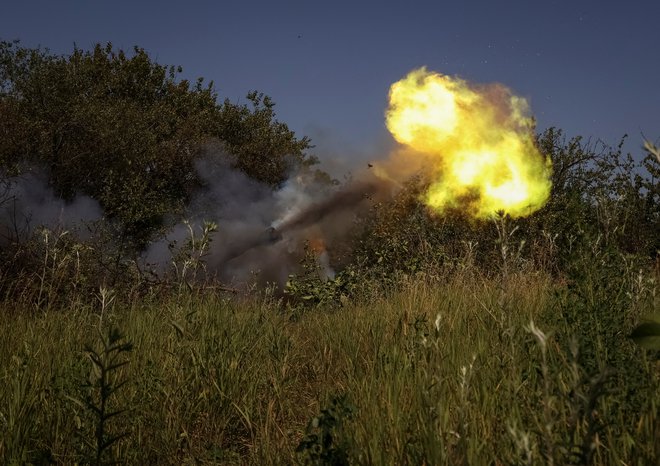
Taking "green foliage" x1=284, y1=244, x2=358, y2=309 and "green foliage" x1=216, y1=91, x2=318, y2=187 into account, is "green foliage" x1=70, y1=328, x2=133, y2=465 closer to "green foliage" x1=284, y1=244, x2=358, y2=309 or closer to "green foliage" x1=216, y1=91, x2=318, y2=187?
"green foliage" x1=284, y1=244, x2=358, y2=309

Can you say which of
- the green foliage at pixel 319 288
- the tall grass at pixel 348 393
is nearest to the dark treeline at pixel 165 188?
the green foliage at pixel 319 288

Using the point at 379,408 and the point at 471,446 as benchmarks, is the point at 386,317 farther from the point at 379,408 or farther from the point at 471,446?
the point at 471,446

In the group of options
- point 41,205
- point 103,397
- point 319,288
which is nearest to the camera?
point 103,397

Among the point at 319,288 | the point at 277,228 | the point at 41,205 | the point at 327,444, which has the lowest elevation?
the point at 327,444

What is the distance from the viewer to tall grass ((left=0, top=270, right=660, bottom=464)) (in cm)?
237

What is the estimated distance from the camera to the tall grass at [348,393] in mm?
2365

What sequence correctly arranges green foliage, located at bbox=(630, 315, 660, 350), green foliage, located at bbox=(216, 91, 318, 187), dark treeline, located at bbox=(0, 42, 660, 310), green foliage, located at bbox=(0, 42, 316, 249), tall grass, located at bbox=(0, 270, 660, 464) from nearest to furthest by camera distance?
1. green foliage, located at bbox=(630, 315, 660, 350)
2. tall grass, located at bbox=(0, 270, 660, 464)
3. dark treeline, located at bbox=(0, 42, 660, 310)
4. green foliage, located at bbox=(0, 42, 316, 249)
5. green foliage, located at bbox=(216, 91, 318, 187)

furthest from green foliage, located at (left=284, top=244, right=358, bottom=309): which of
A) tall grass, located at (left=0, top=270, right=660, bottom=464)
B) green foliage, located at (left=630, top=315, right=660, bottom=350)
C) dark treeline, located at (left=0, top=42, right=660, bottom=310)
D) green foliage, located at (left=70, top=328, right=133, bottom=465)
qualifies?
green foliage, located at (left=630, top=315, right=660, bottom=350)

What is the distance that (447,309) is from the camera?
569cm

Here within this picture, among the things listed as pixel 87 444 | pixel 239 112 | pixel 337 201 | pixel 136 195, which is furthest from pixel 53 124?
pixel 87 444

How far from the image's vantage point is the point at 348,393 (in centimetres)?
324

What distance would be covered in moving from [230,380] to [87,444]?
1.17 m

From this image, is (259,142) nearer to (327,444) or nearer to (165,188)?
(165,188)

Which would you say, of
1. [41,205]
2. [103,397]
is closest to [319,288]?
[41,205]
